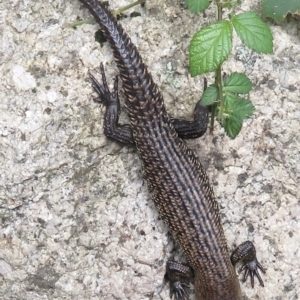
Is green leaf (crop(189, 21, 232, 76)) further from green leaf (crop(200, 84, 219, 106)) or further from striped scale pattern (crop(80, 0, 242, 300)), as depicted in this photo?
striped scale pattern (crop(80, 0, 242, 300))

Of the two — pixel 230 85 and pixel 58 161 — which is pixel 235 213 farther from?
pixel 58 161

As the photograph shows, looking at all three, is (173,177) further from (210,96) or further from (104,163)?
(210,96)

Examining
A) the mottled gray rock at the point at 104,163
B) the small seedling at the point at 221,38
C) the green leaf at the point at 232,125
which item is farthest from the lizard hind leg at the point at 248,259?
the small seedling at the point at 221,38

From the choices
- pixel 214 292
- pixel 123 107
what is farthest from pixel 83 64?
pixel 214 292

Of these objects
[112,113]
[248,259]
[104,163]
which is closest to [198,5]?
[112,113]

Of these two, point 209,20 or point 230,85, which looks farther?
point 209,20

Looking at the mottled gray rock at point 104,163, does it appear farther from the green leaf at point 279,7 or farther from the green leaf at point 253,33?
the green leaf at point 253,33
